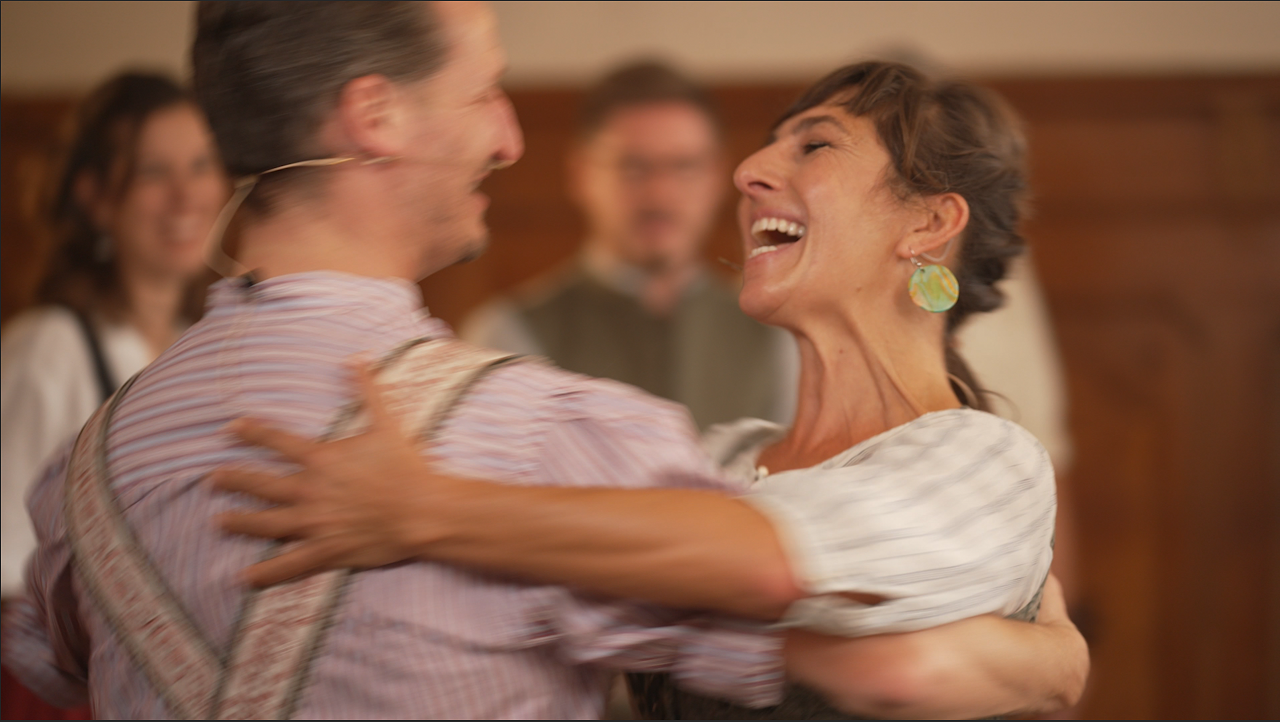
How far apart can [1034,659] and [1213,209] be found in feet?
7.75

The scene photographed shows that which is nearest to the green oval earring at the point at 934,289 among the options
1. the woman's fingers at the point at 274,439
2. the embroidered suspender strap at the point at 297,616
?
the embroidered suspender strap at the point at 297,616

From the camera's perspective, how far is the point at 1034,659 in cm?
103

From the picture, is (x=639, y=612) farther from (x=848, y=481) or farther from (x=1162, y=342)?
(x=1162, y=342)

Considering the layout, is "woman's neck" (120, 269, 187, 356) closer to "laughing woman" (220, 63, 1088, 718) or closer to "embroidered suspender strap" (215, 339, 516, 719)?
"laughing woman" (220, 63, 1088, 718)

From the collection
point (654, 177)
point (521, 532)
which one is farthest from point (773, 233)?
point (654, 177)

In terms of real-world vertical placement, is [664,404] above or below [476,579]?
above

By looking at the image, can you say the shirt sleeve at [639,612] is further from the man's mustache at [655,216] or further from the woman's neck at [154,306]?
the man's mustache at [655,216]

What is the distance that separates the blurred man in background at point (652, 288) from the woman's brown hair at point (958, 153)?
43.4 inches

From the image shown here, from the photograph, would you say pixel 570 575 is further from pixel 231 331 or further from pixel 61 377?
pixel 61 377

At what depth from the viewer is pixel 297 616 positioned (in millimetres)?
848

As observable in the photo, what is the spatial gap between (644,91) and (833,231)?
140cm

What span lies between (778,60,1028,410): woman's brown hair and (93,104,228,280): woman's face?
1.26 m

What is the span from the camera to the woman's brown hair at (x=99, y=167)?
2.01 m

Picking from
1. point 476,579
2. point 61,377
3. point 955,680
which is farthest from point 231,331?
point 61,377
